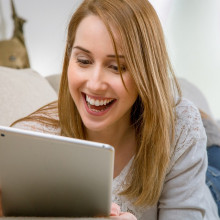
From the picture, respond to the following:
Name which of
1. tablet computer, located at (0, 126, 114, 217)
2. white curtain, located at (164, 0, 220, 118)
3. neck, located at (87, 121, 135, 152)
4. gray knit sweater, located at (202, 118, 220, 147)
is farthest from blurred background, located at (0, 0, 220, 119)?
tablet computer, located at (0, 126, 114, 217)

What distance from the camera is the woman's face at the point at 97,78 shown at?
844mm

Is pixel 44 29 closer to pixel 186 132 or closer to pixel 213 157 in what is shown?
pixel 213 157

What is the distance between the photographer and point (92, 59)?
87 centimetres

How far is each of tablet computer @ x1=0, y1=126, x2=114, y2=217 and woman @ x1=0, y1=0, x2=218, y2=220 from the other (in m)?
0.29

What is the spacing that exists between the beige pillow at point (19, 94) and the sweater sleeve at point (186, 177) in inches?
19.8

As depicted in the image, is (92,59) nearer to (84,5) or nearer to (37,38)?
(84,5)

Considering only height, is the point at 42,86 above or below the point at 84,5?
below

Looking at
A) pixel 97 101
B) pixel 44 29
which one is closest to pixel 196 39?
pixel 44 29

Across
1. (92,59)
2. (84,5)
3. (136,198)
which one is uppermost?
(84,5)

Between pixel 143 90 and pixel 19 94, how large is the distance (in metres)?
0.48

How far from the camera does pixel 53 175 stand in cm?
61

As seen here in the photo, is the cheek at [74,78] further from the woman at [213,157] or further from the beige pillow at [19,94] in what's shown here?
the woman at [213,157]

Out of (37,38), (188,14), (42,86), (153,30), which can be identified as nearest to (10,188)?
(153,30)

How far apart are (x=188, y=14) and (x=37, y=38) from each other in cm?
127
